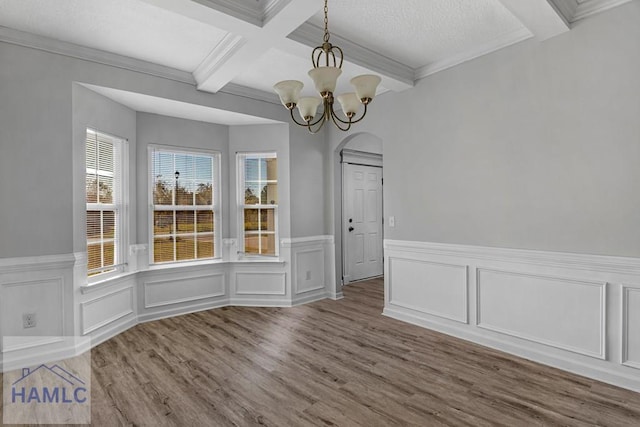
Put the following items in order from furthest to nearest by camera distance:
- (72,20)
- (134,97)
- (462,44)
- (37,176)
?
1. (134,97)
2. (462,44)
3. (37,176)
4. (72,20)

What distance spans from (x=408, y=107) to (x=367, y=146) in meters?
2.06

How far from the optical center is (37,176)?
2924 millimetres

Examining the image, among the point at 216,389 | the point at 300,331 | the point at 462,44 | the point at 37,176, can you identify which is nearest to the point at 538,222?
the point at 462,44

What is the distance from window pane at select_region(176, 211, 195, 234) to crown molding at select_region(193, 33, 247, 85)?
165 centimetres

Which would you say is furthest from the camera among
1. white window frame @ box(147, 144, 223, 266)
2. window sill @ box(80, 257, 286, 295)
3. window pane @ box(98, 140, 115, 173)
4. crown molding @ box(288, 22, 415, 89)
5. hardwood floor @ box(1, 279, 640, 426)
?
white window frame @ box(147, 144, 223, 266)

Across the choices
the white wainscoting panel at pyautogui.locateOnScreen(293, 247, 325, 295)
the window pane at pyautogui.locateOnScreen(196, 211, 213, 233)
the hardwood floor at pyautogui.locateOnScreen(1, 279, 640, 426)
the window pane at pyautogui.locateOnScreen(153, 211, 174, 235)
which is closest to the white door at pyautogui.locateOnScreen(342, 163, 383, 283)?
the white wainscoting panel at pyautogui.locateOnScreen(293, 247, 325, 295)

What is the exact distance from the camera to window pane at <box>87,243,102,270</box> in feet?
11.2

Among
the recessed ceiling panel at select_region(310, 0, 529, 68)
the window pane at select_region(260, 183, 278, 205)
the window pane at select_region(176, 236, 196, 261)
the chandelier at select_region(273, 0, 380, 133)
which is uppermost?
the recessed ceiling panel at select_region(310, 0, 529, 68)

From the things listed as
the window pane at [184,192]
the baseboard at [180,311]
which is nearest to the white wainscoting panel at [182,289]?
the baseboard at [180,311]

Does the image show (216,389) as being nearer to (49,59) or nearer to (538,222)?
(538,222)

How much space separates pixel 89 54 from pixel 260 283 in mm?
3125

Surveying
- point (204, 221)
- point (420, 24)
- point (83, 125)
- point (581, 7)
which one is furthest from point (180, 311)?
point (581, 7)

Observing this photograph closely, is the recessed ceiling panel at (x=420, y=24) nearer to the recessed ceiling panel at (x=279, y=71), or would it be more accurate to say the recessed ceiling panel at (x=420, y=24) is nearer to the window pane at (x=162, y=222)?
Answer: the recessed ceiling panel at (x=279, y=71)

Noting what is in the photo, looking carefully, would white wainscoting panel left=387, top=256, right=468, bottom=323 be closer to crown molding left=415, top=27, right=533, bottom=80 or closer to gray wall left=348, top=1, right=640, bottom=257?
gray wall left=348, top=1, right=640, bottom=257
